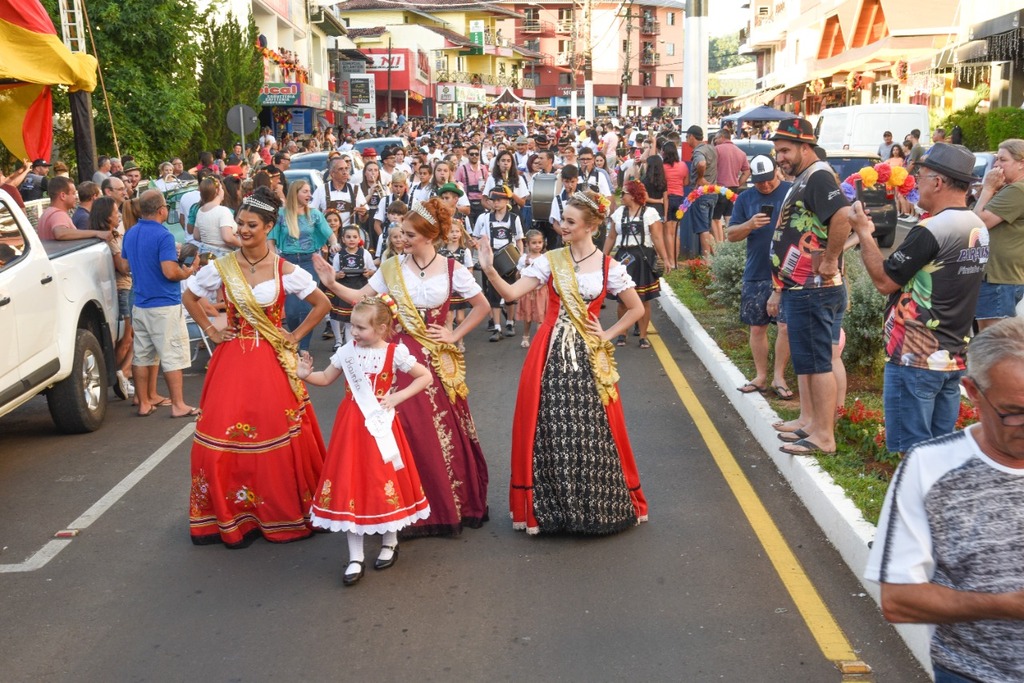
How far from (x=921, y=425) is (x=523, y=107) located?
6635cm

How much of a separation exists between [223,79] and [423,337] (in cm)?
2727

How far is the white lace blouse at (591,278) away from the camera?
6.17 meters

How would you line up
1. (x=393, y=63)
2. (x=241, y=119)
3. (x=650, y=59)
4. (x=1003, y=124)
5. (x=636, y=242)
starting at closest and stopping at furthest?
(x=636, y=242) → (x=241, y=119) → (x=1003, y=124) → (x=393, y=63) → (x=650, y=59)

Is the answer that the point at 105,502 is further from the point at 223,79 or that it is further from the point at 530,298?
the point at 223,79

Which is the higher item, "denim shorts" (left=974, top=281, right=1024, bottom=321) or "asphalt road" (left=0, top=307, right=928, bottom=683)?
"denim shorts" (left=974, top=281, right=1024, bottom=321)

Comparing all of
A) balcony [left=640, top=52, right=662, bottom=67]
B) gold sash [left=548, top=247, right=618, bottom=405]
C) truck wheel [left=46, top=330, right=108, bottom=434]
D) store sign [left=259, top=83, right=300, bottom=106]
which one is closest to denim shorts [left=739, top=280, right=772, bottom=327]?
gold sash [left=548, top=247, right=618, bottom=405]

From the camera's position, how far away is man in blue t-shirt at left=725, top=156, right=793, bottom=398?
322 inches

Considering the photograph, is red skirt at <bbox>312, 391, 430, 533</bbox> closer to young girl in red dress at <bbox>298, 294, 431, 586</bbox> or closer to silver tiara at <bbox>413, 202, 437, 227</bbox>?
young girl in red dress at <bbox>298, 294, 431, 586</bbox>

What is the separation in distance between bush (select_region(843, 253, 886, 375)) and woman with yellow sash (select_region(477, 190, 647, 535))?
11.4 feet

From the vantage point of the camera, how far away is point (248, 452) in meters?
6.00

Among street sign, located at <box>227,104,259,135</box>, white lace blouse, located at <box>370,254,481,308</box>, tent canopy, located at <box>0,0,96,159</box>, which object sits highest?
tent canopy, located at <box>0,0,96,159</box>

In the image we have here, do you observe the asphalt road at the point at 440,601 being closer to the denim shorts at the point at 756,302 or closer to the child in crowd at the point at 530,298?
the denim shorts at the point at 756,302

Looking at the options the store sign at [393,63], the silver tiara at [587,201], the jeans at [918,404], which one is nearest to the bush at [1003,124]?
the silver tiara at [587,201]

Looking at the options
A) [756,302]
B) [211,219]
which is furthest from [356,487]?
[211,219]
